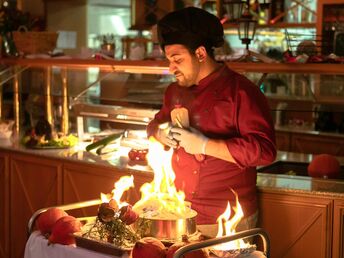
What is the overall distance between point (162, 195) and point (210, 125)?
396 millimetres

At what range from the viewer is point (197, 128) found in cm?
298

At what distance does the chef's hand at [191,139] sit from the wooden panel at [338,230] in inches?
31.7

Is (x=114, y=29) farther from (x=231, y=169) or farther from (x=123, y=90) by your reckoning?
(x=231, y=169)

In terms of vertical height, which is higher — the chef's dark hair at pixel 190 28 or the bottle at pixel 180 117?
the chef's dark hair at pixel 190 28

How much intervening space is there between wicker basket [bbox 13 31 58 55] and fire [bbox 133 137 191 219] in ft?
7.30

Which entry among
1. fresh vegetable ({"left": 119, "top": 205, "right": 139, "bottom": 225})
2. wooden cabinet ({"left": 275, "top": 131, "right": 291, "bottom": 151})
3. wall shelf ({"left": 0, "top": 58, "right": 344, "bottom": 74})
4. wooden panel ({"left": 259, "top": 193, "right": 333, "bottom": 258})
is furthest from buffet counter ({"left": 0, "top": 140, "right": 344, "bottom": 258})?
wooden cabinet ({"left": 275, "top": 131, "right": 291, "bottom": 151})

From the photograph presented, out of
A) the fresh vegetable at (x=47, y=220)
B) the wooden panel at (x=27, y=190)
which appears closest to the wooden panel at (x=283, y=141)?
the wooden panel at (x=27, y=190)

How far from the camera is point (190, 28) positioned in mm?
2801

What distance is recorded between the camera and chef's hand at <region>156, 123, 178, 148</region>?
2.94 m

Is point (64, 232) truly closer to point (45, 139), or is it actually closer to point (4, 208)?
point (45, 139)

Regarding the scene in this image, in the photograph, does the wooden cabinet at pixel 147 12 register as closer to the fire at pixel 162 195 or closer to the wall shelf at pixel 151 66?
the wall shelf at pixel 151 66

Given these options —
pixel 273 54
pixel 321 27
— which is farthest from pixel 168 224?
pixel 273 54

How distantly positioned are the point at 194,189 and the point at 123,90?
1.83m

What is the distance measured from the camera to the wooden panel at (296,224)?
3.24 m
